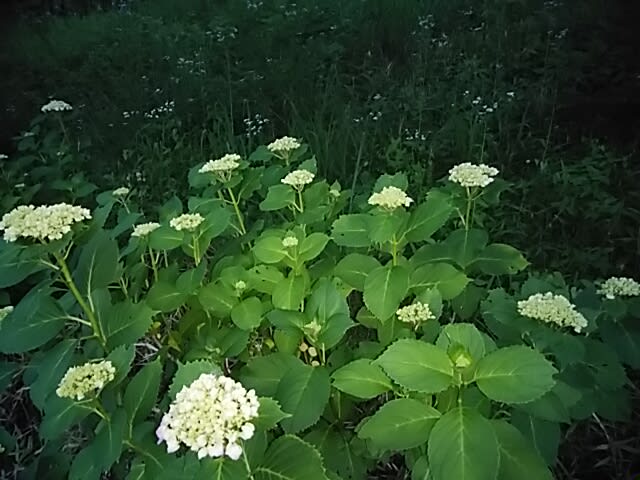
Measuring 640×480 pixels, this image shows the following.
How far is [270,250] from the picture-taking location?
4.44ft

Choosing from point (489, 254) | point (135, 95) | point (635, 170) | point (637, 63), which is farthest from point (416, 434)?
point (135, 95)

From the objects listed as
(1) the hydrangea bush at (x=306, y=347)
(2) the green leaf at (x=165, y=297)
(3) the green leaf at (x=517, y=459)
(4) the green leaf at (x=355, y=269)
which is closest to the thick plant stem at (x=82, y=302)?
(1) the hydrangea bush at (x=306, y=347)

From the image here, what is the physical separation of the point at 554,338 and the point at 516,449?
0.19m

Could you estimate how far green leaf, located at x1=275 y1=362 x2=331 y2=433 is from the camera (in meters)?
1.04

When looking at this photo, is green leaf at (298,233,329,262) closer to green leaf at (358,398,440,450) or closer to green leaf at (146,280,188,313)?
green leaf at (146,280,188,313)

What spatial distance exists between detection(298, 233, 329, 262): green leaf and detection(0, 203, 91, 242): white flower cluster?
1.37 ft

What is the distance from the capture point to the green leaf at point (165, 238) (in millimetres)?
1398

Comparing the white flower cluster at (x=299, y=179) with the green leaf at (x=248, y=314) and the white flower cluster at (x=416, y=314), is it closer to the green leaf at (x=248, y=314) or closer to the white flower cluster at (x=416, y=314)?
the green leaf at (x=248, y=314)

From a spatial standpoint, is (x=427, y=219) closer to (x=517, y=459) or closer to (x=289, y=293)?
(x=289, y=293)

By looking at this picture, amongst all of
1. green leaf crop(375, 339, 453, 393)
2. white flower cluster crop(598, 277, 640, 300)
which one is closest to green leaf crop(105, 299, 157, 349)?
green leaf crop(375, 339, 453, 393)

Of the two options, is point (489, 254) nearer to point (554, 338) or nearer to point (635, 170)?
point (554, 338)

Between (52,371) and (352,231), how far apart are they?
584mm

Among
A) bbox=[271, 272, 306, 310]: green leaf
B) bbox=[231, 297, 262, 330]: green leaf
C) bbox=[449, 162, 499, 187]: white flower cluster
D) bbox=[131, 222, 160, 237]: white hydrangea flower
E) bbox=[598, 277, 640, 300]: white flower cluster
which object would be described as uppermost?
bbox=[449, 162, 499, 187]: white flower cluster

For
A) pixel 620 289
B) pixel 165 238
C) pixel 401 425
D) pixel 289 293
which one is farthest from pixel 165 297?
pixel 620 289
